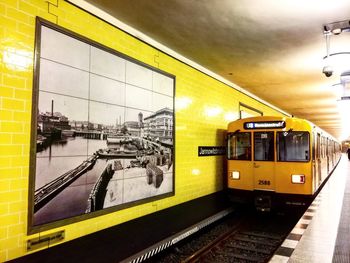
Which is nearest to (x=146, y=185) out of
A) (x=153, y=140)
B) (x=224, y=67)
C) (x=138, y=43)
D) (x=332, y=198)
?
(x=153, y=140)

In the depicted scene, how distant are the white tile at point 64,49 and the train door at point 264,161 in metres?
5.44

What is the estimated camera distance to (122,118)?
5.23 meters

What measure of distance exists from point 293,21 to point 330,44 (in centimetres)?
165

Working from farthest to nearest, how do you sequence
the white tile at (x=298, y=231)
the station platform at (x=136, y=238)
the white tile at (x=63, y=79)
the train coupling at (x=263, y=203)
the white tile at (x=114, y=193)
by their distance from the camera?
1. the train coupling at (x=263, y=203)
2. the white tile at (x=298, y=231)
3. the white tile at (x=114, y=193)
4. the station platform at (x=136, y=238)
5. the white tile at (x=63, y=79)

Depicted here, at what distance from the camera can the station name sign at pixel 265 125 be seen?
8086mm

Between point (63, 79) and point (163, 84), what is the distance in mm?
2655

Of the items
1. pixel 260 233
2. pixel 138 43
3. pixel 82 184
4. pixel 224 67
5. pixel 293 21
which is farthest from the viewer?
pixel 224 67

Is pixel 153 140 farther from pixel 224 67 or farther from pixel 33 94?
pixel 224 67

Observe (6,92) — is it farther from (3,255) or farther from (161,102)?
(161,102)

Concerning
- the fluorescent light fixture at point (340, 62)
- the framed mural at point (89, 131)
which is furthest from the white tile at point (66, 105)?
the fluorescent light fixture at point (340, 62)

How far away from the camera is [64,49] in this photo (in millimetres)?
4117

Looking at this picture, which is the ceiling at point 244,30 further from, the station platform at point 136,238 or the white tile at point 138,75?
the station platform at point 136,238

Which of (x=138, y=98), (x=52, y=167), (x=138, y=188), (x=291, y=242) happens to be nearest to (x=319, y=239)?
(x=291, y=242)

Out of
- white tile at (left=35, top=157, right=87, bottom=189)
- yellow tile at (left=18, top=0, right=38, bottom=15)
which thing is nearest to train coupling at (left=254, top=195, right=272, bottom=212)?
white tile at (left=35, top=157, right=87, bottom=189)
